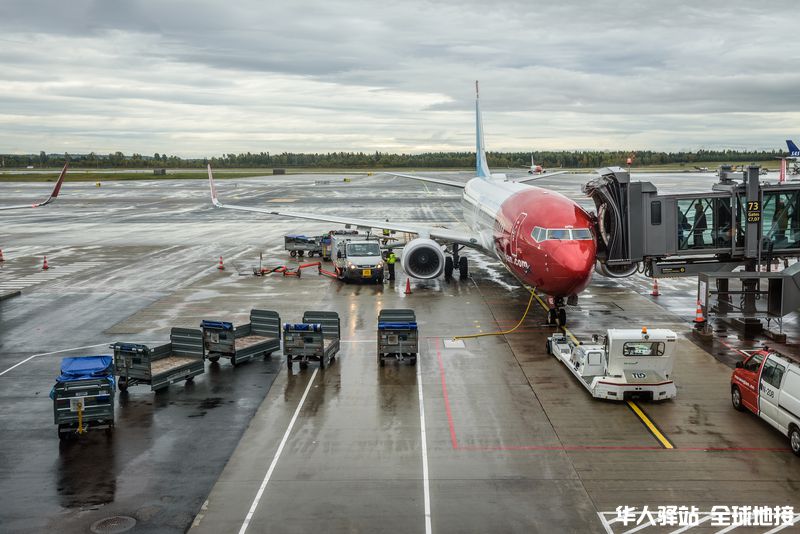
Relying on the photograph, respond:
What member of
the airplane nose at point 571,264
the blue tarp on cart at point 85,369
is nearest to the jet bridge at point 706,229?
the airplane nose at point 571,264

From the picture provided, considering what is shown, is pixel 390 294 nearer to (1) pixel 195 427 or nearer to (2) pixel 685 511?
(1) pixel 195 427

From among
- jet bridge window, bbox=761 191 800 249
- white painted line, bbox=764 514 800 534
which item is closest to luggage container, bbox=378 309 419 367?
white painted line, bbox=764 514 800 534

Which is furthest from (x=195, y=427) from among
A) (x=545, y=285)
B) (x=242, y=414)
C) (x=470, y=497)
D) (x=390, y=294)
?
(x=390, y=294)

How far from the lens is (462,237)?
38281 millimetres

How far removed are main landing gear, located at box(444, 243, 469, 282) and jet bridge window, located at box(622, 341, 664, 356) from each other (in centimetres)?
1994

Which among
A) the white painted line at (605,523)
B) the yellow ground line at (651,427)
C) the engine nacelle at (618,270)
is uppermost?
the engine nacelle at (618,270)

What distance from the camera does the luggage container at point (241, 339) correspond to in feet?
76.3

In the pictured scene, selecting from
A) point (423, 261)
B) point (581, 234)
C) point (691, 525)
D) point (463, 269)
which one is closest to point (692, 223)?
point (581, 234)

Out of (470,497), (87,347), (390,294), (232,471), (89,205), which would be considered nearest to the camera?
(470,497)

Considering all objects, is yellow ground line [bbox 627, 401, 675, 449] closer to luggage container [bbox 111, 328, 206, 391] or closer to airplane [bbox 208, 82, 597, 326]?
Result: airplane [bbox 208, 82, 597, 326]

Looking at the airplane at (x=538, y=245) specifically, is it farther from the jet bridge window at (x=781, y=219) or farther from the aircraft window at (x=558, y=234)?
the jet bridge window at (x=781, y=219)

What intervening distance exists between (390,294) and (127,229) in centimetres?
3994

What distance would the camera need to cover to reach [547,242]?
26.3m

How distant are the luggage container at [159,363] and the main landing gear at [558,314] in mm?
13322
